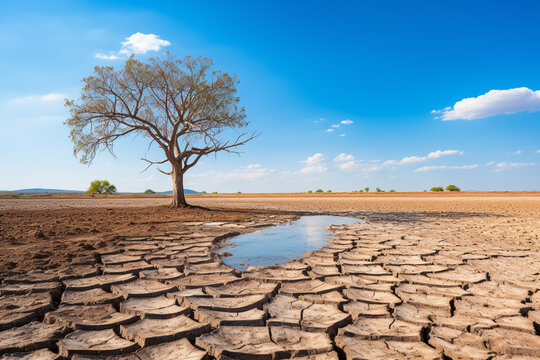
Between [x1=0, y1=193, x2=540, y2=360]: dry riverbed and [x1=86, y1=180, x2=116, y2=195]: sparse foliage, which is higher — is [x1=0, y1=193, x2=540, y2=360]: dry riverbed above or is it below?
below

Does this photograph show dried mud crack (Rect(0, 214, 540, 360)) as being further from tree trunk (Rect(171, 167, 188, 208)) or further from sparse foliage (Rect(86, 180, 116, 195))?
sparse foliage (Rect(86, 180, 116, 195))

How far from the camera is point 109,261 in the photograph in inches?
155

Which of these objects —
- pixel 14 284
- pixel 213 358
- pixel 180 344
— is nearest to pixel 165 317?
pixel 180 344

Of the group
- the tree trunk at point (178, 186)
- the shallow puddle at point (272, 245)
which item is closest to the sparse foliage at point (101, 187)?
the tree trunk at point (178, 186)

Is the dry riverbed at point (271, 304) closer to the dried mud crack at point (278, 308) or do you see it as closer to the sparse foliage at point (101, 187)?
the dried mud crack at point (278, 308)

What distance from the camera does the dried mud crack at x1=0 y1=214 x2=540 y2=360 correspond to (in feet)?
6.24

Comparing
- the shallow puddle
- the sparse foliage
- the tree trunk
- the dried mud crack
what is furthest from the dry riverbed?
the sparse foliage

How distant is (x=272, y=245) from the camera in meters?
5.18

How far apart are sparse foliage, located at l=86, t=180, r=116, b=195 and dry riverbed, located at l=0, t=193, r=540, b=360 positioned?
37.6 metres

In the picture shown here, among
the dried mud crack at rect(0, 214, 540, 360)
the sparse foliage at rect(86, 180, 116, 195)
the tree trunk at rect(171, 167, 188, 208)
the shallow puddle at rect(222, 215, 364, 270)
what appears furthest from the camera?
the sparse foliage at rect(86, 180, 116, 195)

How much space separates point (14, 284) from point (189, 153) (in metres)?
10.5

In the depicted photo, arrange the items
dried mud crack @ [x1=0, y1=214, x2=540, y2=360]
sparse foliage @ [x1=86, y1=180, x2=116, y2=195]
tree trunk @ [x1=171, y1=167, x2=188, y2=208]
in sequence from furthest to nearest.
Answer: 1. sparse foliage @ [x1=86, y1=180, x2=116, y2=195]
2. tree trunk @ [x1=171, y1=167, x2=188, y2=208]
3. dried mud crack @ [x1=0, y1=214, x2=540, y2=360]

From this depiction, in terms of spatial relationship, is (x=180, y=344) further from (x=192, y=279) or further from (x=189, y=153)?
(x=189, y=153)

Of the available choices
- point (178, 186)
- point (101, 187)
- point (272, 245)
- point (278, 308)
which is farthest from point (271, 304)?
point (101, 187)
